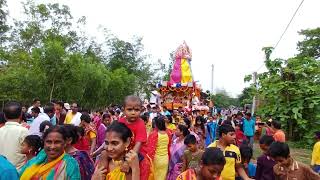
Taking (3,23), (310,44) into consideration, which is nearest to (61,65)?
(3,23)


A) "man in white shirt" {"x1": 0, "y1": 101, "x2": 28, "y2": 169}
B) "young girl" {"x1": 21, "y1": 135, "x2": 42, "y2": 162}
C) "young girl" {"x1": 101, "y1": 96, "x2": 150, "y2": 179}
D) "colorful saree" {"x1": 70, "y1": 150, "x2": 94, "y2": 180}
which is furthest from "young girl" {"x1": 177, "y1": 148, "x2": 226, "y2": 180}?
"man in white shirt" {"x1": 0, "y1": 101, "x2": 28, "y2": 169}

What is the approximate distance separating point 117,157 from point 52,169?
2.09 ft

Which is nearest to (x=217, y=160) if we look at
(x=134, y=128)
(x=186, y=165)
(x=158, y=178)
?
(x=134, y=128)

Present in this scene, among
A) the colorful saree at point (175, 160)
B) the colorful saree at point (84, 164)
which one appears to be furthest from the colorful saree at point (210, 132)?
the colorful saree at point (84, 164)

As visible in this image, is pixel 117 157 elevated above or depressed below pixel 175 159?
above

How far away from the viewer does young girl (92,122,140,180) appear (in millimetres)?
3191

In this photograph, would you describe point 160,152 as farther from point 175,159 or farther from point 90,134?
point 90,134

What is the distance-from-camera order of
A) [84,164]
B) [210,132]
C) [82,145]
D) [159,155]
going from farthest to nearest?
[210,132] < [159,155] < [82,145] < [84,164]

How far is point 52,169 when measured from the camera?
3.46 meters

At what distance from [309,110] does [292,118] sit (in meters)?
0.74

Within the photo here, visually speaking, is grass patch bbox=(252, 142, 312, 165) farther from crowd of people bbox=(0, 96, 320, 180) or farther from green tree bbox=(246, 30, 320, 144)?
crowd of people bbox=(0, 96, 320, 180)

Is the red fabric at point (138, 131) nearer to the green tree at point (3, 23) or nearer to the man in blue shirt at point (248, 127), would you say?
the man in blue shirt at point (248, 127)

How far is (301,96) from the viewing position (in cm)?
1605

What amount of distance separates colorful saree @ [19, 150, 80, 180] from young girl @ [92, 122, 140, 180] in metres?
0.33
